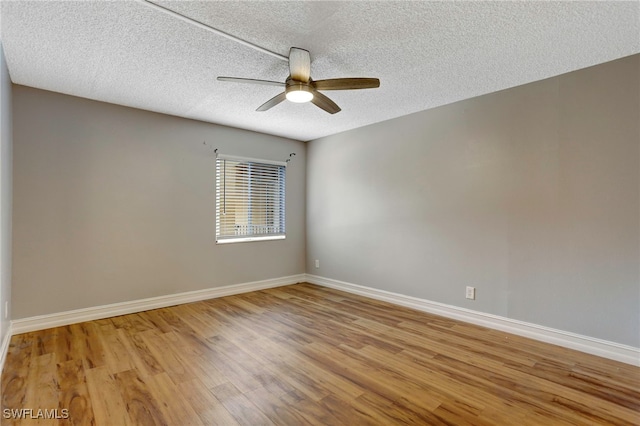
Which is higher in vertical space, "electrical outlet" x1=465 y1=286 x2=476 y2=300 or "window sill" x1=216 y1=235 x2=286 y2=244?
"window sill" x1=216 y1=235 x2=286 y2=244

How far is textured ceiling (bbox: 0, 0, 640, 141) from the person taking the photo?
1.86 meters

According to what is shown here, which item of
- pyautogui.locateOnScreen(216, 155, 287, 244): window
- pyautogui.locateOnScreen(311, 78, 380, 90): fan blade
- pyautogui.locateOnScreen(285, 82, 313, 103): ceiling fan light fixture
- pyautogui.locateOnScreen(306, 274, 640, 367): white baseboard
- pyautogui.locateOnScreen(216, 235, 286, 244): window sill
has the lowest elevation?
pyautogui.locateOnScreen(306, 274, 640, 367): white baseboard

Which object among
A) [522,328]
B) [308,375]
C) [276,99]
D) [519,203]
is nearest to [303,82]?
[276,99]

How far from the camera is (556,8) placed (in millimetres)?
1828

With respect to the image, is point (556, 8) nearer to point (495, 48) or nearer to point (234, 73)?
point (495, 48)

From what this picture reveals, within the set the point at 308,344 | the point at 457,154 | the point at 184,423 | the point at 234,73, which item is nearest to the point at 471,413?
the point at 308,344

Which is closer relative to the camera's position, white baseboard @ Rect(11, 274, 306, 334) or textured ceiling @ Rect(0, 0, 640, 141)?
textured ceiling @ Rect(0, 0, 640, 141)

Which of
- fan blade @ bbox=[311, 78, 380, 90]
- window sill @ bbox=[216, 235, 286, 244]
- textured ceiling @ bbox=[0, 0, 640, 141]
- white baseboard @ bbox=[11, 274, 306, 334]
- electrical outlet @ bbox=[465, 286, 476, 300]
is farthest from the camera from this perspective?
window sill @ bbox=[216, 235, 286, 244]

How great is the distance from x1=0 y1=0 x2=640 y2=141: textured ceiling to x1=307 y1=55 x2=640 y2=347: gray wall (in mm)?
331

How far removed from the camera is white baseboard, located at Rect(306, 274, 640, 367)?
7.86 feet

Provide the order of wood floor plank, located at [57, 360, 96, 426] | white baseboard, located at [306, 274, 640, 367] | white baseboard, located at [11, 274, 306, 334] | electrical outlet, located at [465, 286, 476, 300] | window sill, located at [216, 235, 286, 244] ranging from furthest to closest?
window sill, located at [216, 235, 286, 244] < electrical outlet, located at [465, 286, 476, 300] < white baseboard, located at [11, 274, 306, 334] < white baseboard, located at [306, 274, 640, 367] < wood floor plank, located at [57, 360, 96, 426]

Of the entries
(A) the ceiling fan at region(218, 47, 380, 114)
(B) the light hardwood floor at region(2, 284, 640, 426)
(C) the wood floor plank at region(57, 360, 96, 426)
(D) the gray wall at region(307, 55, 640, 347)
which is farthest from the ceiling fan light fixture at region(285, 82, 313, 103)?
(C) the wood floor plank at region(57, 360, 96, 426)

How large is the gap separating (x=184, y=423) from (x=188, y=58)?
8.22 ft

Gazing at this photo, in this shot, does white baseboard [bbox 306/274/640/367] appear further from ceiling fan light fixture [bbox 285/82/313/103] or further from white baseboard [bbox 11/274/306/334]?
ceiling fan light fixture [bbox 285/82/313/103]
